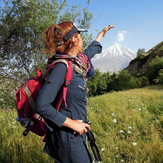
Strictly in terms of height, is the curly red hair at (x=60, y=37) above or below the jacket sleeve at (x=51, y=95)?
above

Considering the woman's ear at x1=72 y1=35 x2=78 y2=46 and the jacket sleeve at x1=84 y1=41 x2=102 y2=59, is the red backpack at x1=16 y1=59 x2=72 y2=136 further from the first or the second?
the jacket sleeve at x1=84 y1=41 x2=102 y2=59

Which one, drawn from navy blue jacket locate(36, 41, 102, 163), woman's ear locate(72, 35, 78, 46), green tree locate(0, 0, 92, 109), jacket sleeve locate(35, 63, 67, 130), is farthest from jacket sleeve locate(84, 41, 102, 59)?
green tree locate(0, 0, 92, 109)

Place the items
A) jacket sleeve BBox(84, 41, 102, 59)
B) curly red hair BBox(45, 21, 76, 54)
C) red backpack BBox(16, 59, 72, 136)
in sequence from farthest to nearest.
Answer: jacket sleeve BBox(84, 41, 102, 59)
curly red hair BBox(45, 21, 76, 54)
red backpack BBox(16, 59, 72, 136)

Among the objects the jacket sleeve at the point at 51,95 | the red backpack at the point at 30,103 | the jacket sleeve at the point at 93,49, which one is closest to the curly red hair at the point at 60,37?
the red backpack at the point at 30,103

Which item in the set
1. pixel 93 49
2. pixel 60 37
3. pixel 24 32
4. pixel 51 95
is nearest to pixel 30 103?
pixel 51 95

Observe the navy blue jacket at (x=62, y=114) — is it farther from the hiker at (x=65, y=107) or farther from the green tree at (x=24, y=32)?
the green tree at (x=24, y=32)

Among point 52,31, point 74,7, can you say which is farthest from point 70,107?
point 74,7

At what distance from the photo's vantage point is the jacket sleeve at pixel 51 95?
131cm

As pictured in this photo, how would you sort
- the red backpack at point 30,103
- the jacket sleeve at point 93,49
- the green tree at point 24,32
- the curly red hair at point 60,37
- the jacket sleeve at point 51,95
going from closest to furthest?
the jacket sleeve at point 51,95 → the red backpack at point 30,103 → the curly red hair at point 60,37 → the jacket sleeve at point 93,49 → the green tree at point 24,32

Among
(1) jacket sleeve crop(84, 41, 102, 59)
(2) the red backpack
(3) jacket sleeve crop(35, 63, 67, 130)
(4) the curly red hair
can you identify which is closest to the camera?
(3) jacket sleeve crop(35, 63, 67, 130)

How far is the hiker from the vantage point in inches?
52.7

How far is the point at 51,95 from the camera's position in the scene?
1343 millimetres

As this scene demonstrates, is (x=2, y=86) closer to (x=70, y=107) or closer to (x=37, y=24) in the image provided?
(x=37, y=24)

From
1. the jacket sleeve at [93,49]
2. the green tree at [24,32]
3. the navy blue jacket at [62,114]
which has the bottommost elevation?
the navy blue jacket at [62,114]
